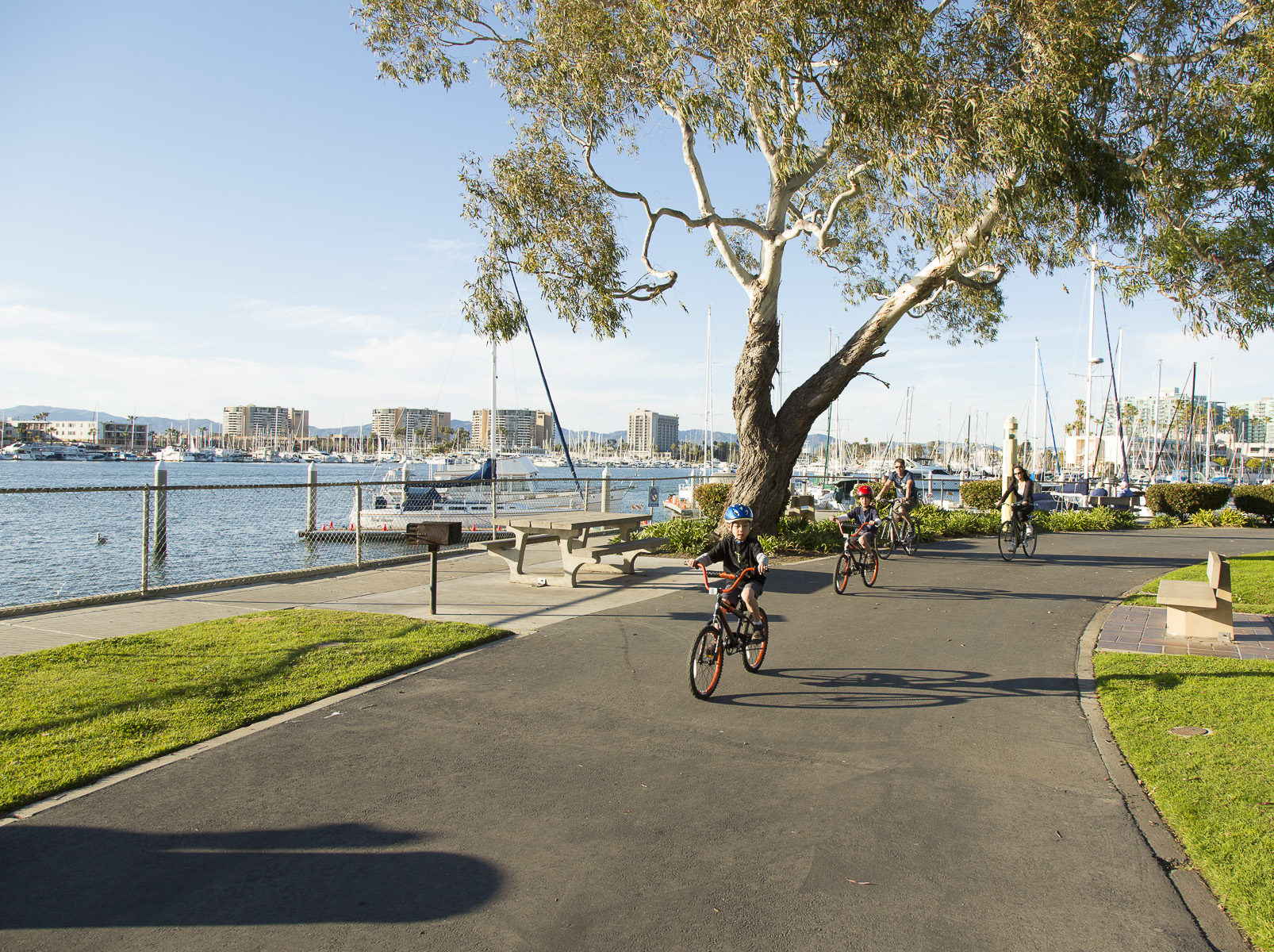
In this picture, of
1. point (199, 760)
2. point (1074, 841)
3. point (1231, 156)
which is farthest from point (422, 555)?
point (1231, 156)

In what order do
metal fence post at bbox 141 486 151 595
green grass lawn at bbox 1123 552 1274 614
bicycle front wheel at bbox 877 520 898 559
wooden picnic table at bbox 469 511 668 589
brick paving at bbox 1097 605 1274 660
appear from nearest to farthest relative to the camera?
1. brick paving at bbox 1097 605 1274 660
2. metal fence post at bbox 141 486 151 595
3. green grass lawn at bbox 1123 552 1274 614
4. wooden picnic table at bbox 469 511 668 589
5. bicycle front wheel at bbox 877 520 898 559

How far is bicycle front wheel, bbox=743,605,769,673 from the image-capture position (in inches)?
284

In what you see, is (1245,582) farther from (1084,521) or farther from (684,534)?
(1084,521)

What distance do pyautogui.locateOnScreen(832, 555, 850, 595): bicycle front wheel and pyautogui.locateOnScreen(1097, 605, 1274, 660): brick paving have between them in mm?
3268

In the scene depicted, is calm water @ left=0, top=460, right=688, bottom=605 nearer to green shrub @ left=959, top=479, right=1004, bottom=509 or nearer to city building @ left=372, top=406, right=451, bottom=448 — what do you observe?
green shrub @ left=959, top=479, right=1004, bottom=509

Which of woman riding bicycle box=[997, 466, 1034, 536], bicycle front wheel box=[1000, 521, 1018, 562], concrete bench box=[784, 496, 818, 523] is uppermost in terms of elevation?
woman riding bicycle box=[997, 466, 1034, 536]

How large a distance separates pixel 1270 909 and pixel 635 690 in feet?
14.2

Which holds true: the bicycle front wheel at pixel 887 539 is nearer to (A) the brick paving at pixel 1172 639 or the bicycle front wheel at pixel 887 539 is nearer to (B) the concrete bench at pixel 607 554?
(B) the concrete bench at pixel 607 554

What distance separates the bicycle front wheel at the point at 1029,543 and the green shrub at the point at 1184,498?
51.8 feet

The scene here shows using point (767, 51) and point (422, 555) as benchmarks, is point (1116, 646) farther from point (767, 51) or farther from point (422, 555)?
point (422, 555)

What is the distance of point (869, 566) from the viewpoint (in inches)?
498

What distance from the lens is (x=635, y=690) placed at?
695cm

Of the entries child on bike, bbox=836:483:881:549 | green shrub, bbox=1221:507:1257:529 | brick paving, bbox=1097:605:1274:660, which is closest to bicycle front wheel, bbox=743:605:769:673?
brick paving, bbox=1097:605:1274:660

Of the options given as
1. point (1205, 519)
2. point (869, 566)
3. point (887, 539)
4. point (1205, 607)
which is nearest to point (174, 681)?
point (869, 566)
